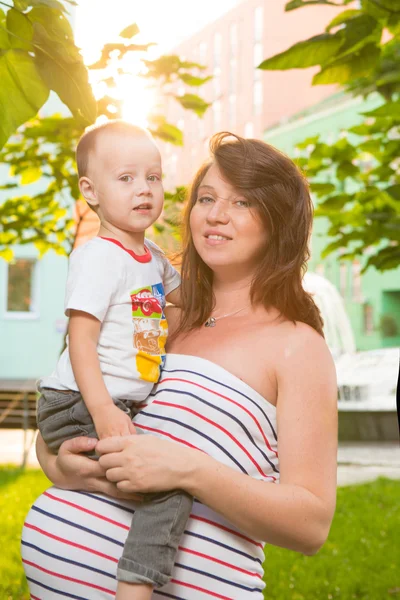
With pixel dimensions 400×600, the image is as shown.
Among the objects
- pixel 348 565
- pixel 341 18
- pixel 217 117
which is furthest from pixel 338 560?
pixel 217 117

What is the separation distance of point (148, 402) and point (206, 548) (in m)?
0.35

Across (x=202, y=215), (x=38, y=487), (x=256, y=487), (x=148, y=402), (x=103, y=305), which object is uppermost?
(x=202, y=215)

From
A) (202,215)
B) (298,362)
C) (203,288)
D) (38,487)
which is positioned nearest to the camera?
(298,362)

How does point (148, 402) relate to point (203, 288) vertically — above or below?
below

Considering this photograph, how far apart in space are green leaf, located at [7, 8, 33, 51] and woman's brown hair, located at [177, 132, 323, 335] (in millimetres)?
524

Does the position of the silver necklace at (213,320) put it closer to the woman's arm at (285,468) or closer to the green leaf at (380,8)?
the woman's arm at (285,468)

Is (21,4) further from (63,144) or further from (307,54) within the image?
(63,144)

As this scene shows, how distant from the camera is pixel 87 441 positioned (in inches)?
76.4

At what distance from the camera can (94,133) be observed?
2.09 m

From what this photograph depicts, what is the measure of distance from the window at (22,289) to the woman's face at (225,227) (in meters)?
20.0

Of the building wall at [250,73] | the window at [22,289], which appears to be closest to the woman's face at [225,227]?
the window at [22,289]

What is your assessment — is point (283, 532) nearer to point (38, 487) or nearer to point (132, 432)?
point (132, 432)

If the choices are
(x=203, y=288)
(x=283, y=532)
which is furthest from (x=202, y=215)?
(x=283, y=532)

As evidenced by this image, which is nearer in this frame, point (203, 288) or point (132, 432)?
point (132, 432)
